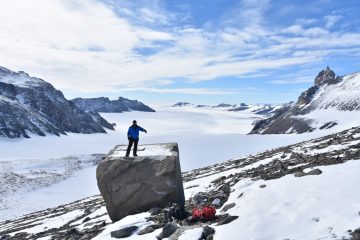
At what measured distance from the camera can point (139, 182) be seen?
2167cm

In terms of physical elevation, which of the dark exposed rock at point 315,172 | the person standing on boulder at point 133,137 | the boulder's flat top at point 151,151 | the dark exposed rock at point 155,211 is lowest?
the dark exposed rock at point 155,211

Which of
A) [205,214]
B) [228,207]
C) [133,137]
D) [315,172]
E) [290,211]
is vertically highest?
[133,137]

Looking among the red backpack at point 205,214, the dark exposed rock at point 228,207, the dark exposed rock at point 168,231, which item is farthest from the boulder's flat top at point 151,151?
the dark exposed rock at point 168,231

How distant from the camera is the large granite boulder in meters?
21.3

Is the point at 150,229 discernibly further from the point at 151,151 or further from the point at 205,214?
the point at 151,151

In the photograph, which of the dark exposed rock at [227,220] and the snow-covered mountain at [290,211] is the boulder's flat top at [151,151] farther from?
the dark exposed rock at [227,220]

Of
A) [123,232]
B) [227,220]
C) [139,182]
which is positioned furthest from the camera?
[139,182]

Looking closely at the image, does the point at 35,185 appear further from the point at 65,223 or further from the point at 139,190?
the point at 139,190

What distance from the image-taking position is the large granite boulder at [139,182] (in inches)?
838

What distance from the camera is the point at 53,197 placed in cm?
6184

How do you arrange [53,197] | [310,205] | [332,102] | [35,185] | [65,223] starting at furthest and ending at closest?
[332,102] → [35,185] → [53,197] → [65,223] → [310,205]

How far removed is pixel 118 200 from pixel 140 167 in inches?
81.1

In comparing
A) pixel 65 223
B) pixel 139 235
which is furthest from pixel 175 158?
pixel 65 223

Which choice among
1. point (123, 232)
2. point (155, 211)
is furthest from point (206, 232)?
point (155, 211)
